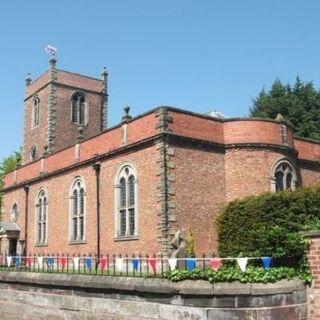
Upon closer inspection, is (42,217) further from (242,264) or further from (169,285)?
(242,264)

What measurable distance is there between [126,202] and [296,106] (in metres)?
23.0

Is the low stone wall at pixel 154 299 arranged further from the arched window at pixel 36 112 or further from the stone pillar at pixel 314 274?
the arched window at pixel 36 112

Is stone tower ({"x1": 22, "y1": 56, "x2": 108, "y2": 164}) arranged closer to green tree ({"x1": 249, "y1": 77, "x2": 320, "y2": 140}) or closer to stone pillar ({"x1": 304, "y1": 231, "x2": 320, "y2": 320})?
green tree ({"x1": 249, "y1": 77, "x2": 320, "y2": 140})

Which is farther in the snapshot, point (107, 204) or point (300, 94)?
point (300, 94)

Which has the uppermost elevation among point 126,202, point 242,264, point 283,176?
point 283,176

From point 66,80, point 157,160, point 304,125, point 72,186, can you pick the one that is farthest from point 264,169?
point 66,80

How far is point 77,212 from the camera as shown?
25766mm

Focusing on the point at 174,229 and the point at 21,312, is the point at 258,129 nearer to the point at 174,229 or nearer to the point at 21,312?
the point at 174,229

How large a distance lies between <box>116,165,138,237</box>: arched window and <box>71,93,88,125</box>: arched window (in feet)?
69.9

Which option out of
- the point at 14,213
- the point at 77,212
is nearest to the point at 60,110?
the point at 14,213

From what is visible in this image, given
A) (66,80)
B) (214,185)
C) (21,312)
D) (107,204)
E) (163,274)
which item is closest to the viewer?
(163,274)

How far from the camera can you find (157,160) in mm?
20312

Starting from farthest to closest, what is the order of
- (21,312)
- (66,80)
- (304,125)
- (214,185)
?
1. (66,80)
2. (304,125)
3. (214,185)
4. (21,312)

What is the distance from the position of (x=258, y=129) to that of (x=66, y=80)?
24.9 metres
